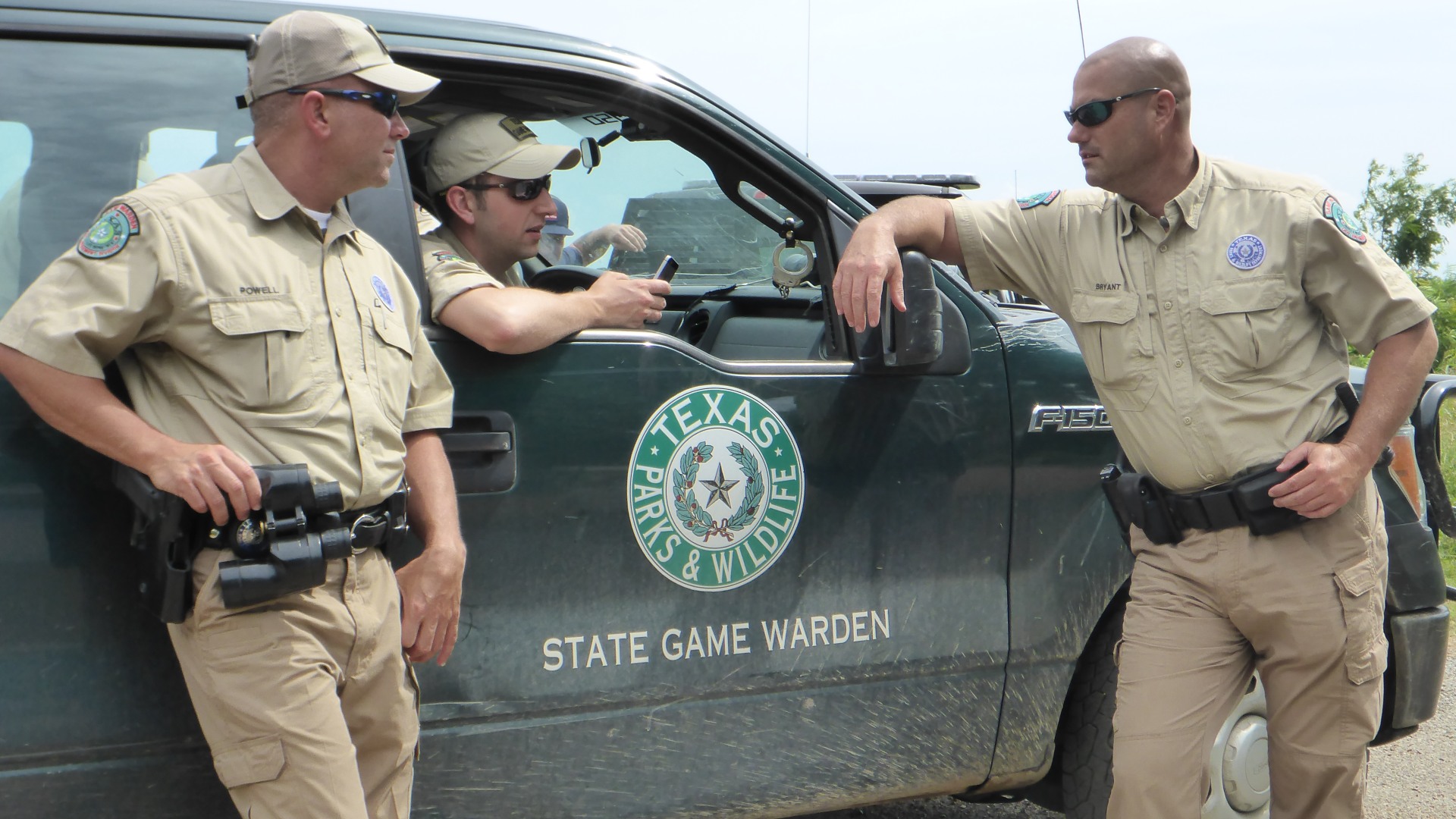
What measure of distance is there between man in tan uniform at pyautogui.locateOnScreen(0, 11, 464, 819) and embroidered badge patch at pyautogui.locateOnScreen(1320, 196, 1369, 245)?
163 cm

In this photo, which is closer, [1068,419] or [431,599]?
[431,599]

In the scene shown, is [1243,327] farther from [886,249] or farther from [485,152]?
[485,152]

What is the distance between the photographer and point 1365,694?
8.16ft

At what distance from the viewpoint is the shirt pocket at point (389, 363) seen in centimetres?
206

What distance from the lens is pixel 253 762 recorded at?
1895mm

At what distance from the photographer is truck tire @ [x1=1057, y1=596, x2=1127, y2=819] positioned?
2982mm

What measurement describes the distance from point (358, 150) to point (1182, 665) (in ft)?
5.54

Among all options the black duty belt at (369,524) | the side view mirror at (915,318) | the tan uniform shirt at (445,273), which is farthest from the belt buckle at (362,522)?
the side view mirror at (915,318)

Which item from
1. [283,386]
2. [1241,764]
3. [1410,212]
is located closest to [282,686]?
[283,386]

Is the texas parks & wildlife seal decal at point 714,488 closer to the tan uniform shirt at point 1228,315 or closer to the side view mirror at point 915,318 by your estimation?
the side view mirror at point 915,318

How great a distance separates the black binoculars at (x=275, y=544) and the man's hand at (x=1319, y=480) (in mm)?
1630

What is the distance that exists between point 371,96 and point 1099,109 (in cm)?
131

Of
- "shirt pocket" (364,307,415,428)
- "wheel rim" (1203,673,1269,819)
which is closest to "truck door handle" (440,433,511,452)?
"shirt pocket" (364,307,415,428)

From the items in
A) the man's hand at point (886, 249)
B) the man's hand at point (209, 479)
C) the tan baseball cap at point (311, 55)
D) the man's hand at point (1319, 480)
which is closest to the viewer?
the man's hand at point (209, 479)
